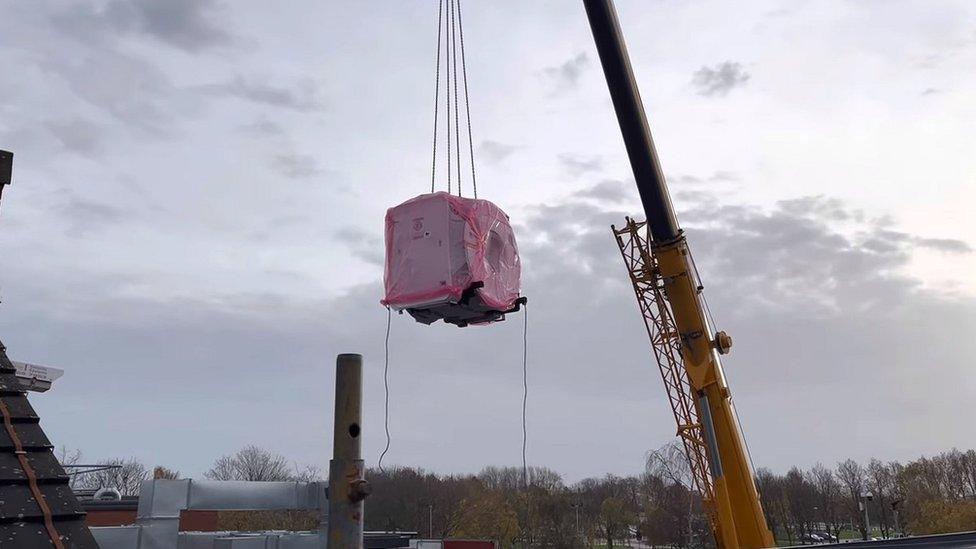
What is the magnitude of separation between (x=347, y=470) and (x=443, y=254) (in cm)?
257

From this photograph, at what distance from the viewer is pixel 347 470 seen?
5.68 metres

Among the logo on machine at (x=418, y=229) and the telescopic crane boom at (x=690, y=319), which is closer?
the logo on machine at (x=418, y=229)

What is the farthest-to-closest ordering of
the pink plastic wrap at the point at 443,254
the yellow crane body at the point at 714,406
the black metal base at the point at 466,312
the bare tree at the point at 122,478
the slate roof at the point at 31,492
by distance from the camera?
1. the bare tree at the point at 122,478
2. the yellow crane body at the point at 714,406
3. the black metal base at the point at 466,312
4. the pink plastic wrap at the point at 443,254
5. the slate roof at the point at 31,492

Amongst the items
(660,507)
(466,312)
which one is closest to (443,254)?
(466,312)

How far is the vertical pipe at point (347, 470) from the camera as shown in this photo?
5.63 m

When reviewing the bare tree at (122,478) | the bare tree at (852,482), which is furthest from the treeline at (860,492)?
the bare tree at (122,478)

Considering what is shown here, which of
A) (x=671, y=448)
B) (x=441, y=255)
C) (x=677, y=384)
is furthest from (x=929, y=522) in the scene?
(x=441, y=255)

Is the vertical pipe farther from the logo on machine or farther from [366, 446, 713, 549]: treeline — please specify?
[366, 446, 713, 549]: treeline

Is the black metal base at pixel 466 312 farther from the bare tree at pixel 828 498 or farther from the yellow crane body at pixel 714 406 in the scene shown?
the bare tree at pixel 828 498

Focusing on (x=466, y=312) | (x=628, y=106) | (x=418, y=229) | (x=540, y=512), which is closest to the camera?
(x=418, y=229)

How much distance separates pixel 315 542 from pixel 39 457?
285 inches

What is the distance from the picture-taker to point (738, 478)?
1500 cm

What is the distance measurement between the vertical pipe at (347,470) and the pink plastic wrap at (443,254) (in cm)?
184

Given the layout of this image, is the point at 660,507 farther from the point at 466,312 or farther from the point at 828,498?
the point at 466,312
